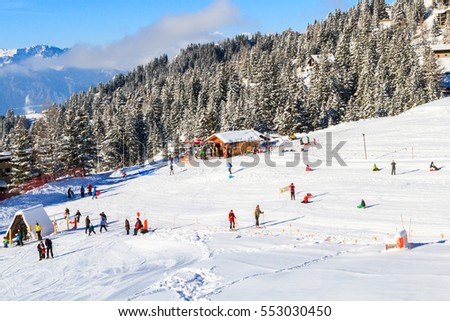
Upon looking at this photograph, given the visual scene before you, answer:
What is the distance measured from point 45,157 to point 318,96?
49629mm

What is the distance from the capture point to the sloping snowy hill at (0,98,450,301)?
1254 cm

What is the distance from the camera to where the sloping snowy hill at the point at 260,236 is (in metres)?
12.5

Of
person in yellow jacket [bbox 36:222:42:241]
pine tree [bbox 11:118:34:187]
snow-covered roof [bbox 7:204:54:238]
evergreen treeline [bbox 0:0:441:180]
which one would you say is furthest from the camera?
evergreen treeline [bbox 0:0:441:180]

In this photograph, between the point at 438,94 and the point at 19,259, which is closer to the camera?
the point at 19,259

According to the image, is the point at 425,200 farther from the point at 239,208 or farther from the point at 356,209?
the point at 239,208

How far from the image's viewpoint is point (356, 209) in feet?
80.6

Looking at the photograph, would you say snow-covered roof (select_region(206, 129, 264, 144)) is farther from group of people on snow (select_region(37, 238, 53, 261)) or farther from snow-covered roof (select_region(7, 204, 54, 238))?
group of people on snow (select_region(37, 238, 53, 261))

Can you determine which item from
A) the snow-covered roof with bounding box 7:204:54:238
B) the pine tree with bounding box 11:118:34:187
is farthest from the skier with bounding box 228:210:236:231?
the pine tree with bounding box 11:118:34:187

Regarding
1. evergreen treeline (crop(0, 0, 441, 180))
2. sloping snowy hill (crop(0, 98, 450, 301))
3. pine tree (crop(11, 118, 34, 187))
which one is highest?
evergreen treeline (crop(0, 0, 441, 180))

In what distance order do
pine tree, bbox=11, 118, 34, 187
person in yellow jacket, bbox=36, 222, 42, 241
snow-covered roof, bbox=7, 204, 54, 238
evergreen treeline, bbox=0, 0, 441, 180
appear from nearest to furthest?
person in yellow jacket, bbox=36, 222, 42, 241 → snow-covered roof, bbox=7, 204, 54, 238 → pine tree, bbox=11, 118, 34, 187 → evergreen treeline, bbox=0, 0, 441, 180

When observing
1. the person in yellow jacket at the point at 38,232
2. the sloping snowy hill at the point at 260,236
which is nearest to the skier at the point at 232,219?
the sloping snowy hill at the point at 260,236

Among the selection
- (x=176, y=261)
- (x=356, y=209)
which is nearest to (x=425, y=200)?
(x=356, y=209)

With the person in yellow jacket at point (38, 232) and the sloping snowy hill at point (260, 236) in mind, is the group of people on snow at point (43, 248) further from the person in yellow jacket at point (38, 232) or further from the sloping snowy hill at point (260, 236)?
the person in yellow jacket at point (38, 232)

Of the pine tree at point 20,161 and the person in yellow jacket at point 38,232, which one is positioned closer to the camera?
the person in yellow jacket at point 38,232
